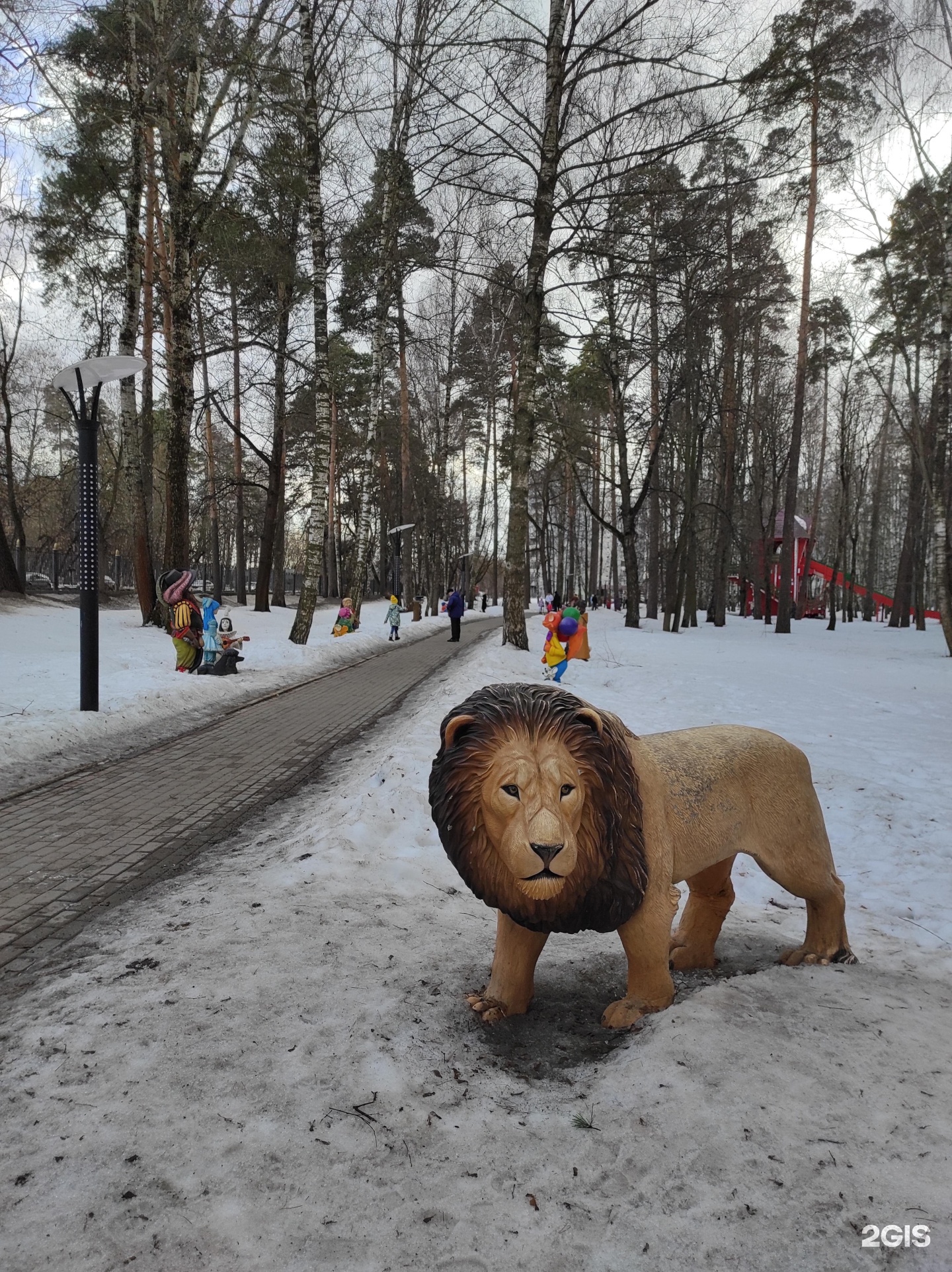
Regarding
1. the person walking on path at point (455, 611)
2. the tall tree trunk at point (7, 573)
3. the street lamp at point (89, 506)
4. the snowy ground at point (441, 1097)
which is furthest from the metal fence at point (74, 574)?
the snowy ground at point (441, 1097)

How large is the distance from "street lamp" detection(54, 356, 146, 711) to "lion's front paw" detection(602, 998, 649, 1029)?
674 centimetres

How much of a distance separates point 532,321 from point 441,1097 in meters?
12.6

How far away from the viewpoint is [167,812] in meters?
4.61

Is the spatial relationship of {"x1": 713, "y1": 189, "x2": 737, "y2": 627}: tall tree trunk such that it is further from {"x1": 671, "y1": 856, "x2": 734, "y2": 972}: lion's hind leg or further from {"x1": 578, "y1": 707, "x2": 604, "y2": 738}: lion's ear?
{"x1": 578, "y1": 707, "x2": 604, "y2": 738}: lion's ear

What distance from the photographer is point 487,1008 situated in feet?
7.10

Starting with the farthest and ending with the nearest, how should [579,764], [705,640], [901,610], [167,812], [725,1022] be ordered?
[901,610] → [705,640] → [167,812] → [725,1022] → [579,764]

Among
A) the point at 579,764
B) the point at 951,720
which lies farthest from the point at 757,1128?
the point at 951,720

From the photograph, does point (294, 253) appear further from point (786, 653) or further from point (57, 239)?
point (786, 653)

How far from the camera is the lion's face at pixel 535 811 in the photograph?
5.51 ft

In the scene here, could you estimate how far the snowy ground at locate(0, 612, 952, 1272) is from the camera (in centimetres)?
133

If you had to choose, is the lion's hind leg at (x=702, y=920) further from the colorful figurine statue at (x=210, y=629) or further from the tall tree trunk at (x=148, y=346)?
the tall tree trunk at (x=148, y=346)

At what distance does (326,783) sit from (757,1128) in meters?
4.16

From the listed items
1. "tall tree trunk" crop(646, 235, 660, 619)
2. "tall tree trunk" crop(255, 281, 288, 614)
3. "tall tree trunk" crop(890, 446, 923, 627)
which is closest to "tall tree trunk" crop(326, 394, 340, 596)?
"tall tree trunk" crop(255, 281, 288, 614)

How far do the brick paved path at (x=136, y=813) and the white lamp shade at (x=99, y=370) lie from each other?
3.85 m
